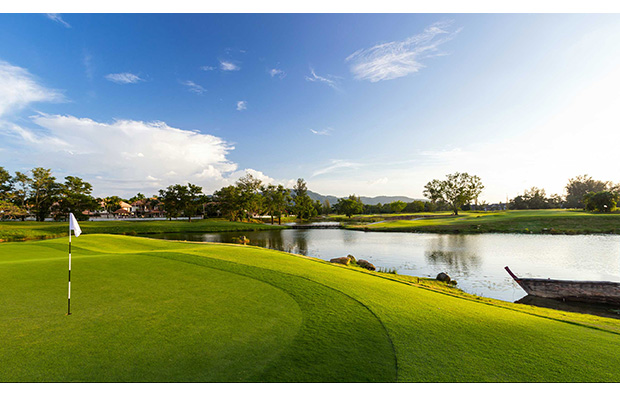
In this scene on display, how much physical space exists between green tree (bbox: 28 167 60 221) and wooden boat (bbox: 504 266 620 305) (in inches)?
2704

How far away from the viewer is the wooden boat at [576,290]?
978 centimetres

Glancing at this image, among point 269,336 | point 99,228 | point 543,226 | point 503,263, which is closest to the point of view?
point 269,336

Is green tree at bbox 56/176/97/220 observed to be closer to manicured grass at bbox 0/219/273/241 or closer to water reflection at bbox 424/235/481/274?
manicured grass at bbox 0/219/273/241

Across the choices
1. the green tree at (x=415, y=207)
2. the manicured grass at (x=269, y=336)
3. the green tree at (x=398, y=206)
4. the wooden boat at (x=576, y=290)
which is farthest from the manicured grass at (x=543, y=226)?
the green tree at (x=415, y=207)

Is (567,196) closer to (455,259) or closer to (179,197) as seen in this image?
(455,259)

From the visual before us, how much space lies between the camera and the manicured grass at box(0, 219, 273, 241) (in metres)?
29.7

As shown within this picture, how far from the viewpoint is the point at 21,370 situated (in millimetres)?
2988

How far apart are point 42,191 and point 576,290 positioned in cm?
7216

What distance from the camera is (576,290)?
10.3m

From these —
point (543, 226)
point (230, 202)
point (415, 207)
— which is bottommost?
point (543, 226)

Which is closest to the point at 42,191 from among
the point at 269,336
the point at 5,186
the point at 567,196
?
the point at 5,186

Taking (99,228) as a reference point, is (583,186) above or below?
above

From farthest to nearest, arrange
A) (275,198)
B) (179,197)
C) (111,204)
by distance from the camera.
Result: 1. (111,204)
2. (275,198)
3. (179,197)
